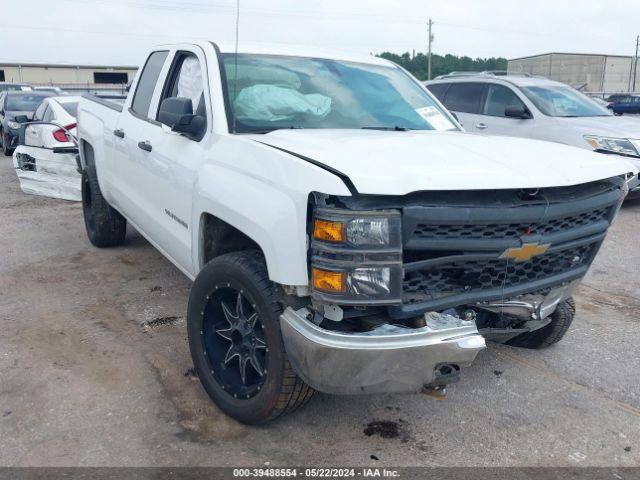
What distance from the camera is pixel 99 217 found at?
6215 mm

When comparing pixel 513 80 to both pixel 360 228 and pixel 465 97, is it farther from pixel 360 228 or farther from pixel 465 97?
pixel 360 228

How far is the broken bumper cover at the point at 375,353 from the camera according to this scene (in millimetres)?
2621

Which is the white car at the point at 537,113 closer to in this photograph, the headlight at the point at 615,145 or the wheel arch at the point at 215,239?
the headlight at the point at 615,145

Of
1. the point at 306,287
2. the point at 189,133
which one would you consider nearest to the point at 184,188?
the point at 189,133

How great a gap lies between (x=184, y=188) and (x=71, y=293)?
209cm

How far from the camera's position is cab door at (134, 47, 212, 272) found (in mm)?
3662

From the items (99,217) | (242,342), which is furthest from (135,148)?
(242,342)

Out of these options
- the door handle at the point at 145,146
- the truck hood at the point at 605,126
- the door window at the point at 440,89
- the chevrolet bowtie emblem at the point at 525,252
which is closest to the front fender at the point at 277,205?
the chevrolet bowtie emblem at the point at 525,252

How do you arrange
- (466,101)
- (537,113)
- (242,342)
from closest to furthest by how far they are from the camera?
(242,342) → (537,113) → (466,101)

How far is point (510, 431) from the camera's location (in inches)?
128

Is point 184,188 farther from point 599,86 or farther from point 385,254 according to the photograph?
point 599,86

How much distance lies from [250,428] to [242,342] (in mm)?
441

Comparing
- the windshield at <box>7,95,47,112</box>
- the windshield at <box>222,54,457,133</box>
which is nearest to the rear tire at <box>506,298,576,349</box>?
the windshield at <box>222,54,457,133</box>

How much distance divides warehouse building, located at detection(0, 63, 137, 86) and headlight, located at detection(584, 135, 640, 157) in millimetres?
48998
